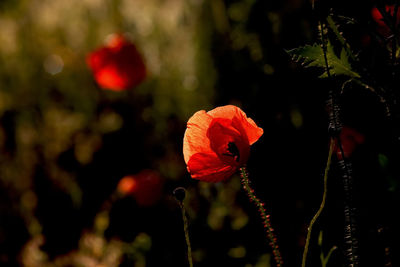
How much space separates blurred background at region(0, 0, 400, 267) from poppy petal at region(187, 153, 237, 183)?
25 centimetres

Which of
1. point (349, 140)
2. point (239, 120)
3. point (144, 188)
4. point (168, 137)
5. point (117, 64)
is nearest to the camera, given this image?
point (239, 120)

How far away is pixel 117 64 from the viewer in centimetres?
179

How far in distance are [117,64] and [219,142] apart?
1.05 metres

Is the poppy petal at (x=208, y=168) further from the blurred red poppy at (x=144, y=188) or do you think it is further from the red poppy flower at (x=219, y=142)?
the blurred red poppy at (x=144, y=188)

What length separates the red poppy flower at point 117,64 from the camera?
178 cm

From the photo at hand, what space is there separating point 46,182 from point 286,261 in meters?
1.09

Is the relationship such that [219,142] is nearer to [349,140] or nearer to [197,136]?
[197,136]

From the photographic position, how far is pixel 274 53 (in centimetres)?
142

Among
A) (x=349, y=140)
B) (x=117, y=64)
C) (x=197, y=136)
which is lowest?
(x=349, y=140)

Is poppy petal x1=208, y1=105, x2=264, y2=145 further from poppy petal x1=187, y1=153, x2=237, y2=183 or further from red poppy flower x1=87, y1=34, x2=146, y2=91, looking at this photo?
red poppy flower x1=87, y1=34, x2=146, y2=91

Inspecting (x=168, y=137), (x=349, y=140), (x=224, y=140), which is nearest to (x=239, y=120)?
(x=224, y=140)

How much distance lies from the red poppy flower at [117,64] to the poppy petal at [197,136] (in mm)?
995

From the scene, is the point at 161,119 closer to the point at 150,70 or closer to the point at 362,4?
the point at 150,70

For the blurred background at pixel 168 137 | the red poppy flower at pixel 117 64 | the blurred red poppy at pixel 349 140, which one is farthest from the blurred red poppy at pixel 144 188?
the blurred red poppy at pixel 349 140
